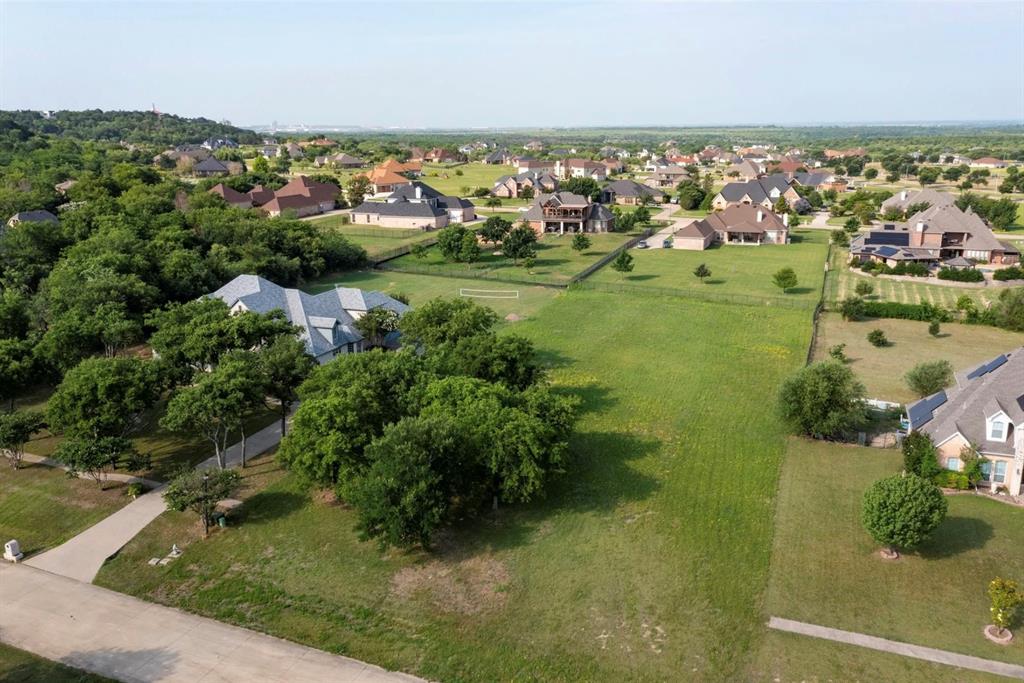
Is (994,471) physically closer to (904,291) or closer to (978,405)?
(978,405)

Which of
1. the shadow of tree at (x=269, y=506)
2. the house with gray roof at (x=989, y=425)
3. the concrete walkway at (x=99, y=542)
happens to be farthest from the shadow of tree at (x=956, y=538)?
the concrete walkway at (x=99, y=542)

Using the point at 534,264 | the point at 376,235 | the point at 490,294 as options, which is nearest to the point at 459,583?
the point at 490,294

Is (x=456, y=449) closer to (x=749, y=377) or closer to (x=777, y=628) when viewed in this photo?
(x=777, y=628)

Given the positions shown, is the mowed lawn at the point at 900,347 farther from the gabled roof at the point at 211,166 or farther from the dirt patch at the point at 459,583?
the gabled roof at the point at 211,166

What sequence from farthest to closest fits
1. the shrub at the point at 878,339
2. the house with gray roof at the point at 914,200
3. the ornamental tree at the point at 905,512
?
1. the house with gray roof at the point at 914,200
2. the shrub at the point at 878,339
3. the ornamental tree at the point at 905,512

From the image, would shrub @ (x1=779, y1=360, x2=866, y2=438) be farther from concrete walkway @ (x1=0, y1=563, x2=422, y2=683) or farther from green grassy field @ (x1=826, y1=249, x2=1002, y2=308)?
green grassy field @ (x1=826, y1=249, x2=1002, y2=308)

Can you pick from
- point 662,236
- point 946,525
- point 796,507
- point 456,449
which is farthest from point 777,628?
point 662,236
